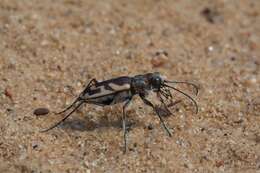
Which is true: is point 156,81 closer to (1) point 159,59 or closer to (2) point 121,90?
(2) point 121,90

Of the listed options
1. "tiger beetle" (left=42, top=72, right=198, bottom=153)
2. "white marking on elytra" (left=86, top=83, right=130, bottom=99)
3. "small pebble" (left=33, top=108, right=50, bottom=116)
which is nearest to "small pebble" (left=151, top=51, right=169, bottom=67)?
"tiger beetle" (left=42, top=72, right=198, bottom=153)

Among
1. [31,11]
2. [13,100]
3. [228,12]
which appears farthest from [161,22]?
[13,100]

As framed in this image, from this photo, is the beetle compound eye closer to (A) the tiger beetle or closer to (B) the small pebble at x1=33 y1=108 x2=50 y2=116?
(A) the tiger beetle

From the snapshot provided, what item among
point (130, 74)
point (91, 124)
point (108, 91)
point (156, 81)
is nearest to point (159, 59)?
point (130, 74)

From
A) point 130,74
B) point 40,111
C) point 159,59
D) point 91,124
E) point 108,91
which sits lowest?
point 91,124

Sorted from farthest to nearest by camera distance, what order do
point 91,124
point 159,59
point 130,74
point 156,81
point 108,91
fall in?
1. point 159,59
2. point 130,74
3. point 91,124
4. point 156,81
5. point 108,91

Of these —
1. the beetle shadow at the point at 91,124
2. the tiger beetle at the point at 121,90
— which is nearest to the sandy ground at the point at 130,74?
the beetle shadow at the point at 91,124

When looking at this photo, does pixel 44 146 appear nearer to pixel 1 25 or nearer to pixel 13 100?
pixel 13 100

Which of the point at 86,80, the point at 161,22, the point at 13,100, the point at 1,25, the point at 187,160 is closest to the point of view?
the point at 187,160
